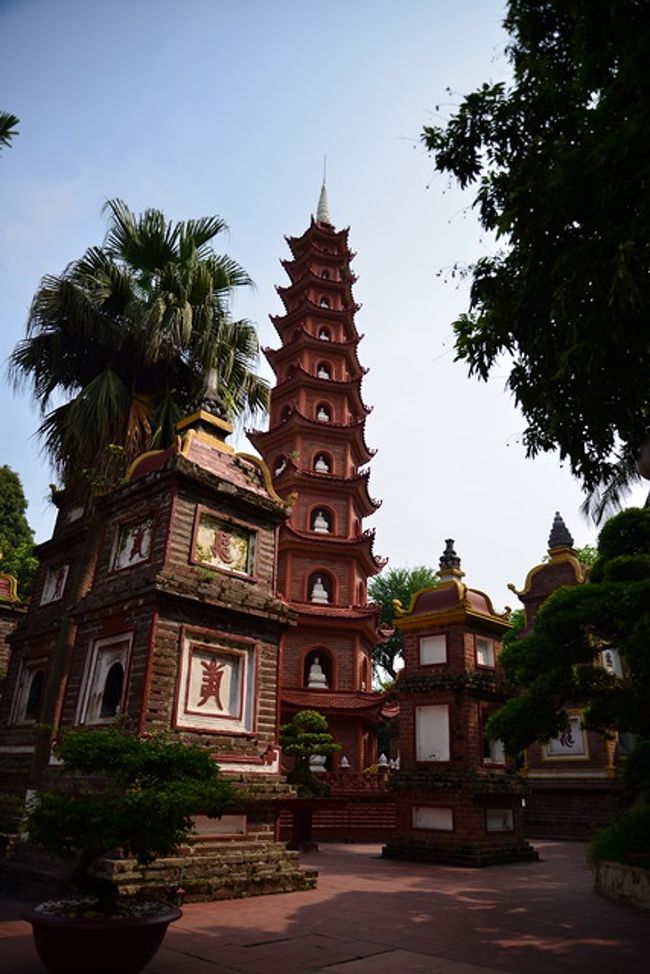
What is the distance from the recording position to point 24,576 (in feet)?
97.3

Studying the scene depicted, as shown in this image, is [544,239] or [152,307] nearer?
A: [544,239]

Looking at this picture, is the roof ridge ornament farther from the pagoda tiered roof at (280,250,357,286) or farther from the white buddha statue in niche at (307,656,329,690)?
the pagoda tiered roof at (280,250,357,286)

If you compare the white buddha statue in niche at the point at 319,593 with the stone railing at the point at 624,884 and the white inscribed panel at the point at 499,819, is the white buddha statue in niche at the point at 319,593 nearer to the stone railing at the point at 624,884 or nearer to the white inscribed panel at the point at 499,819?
the white inscribed panel at the point at 499,819

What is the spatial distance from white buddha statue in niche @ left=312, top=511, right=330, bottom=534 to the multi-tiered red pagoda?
56 mm

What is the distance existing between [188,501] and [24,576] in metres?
21.7

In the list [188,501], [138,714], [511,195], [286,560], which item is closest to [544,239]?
[511,195]

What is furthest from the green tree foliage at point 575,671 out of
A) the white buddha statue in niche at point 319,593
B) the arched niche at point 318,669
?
the white buddha statue in niche at point 319,593

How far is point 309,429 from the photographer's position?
1029 inches

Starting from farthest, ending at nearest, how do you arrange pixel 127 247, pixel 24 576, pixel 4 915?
pixel 24 576 < pixel 127 247 < pixel 4 915

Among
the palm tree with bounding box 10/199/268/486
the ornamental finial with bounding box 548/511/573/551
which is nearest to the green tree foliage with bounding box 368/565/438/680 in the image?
the ornamental finial with bounding box 548/511/573/551

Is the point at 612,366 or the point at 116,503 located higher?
the point at 116,503

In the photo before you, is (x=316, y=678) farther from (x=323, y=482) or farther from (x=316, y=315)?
(x=316, y=315)

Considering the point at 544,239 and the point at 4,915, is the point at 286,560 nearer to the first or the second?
the point at 4,915

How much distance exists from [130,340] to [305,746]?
36.3ft
